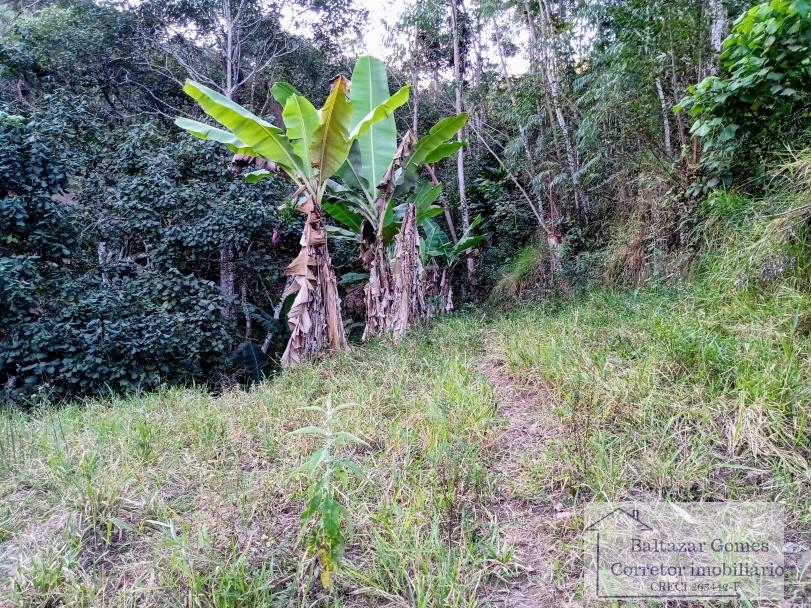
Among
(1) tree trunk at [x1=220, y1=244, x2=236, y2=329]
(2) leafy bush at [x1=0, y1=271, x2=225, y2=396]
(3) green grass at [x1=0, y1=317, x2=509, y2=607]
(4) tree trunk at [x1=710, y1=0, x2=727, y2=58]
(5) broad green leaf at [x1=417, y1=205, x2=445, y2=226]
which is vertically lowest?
(3) green grass at [x1=0, y1=317, x2=509, y2=607]

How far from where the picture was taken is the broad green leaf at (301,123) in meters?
4.38

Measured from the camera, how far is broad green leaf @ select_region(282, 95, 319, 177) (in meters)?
4.38

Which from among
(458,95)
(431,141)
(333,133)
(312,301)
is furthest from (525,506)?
(458,95)

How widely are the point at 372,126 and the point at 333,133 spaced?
989 millimetres

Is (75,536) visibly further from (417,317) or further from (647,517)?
(417,317)

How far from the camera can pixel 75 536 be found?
182 centimetres

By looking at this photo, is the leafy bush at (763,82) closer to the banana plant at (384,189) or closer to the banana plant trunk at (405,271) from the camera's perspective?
the banana plant at (384,189)

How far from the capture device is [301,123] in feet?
14.8

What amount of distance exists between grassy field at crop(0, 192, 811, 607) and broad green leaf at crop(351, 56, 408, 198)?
10.3ft

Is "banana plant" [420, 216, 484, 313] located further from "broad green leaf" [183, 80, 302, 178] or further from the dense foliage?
"broad green leaf" [183, 80, 302, 178]

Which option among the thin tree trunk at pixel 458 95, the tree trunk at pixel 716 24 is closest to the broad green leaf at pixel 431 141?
the tree trunk at pixel 716 24

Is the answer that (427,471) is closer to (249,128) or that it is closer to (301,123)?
(301,123)
